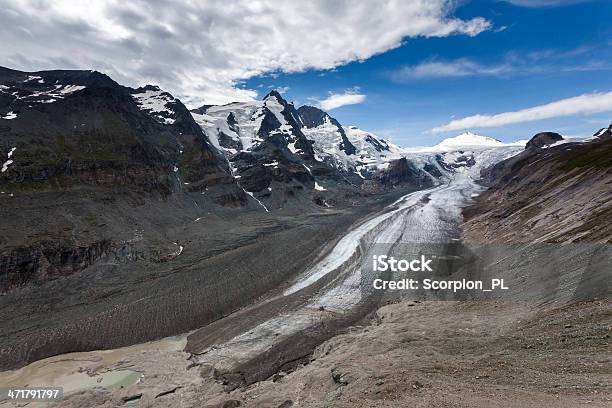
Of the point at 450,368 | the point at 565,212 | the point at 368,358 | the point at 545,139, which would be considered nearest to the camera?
the point at 450,368

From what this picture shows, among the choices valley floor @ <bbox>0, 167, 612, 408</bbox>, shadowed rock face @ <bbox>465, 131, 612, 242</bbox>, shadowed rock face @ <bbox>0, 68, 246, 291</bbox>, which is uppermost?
shadowed rock face @ <bbox>0, 68, 246, 291</bbox>

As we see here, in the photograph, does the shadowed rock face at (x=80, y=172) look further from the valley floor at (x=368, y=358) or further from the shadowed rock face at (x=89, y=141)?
the valley floor at (x=368, y=358)

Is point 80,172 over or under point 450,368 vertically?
over

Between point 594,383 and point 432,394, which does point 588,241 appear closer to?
point 594,383

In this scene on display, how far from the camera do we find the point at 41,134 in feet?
269

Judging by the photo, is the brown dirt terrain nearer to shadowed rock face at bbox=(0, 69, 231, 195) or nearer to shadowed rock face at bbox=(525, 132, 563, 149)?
shadowed rock face at bbox=(0, 69, 231, 195)

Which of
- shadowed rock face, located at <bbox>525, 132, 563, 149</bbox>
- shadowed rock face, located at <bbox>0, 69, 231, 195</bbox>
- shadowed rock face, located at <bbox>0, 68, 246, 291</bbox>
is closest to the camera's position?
shadowed rock face, located at <bbox>0, 68, 246, 291</bbox>

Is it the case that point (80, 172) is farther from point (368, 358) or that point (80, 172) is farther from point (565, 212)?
point (565, 212)

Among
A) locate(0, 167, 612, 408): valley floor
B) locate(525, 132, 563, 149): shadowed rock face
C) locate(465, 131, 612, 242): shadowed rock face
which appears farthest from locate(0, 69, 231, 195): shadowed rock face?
locate(525, 132, 563, 149): shadowed rock face

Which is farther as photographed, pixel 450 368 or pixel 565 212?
pixel 565 212

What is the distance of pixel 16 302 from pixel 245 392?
36810mm

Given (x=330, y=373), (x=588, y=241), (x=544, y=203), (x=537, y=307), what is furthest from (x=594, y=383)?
(x=544, y=203)

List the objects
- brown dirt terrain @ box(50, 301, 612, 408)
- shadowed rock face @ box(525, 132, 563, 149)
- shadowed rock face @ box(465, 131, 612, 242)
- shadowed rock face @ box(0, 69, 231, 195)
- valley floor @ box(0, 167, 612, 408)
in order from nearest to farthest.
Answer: brown dirt terrain @ box(50, 301, 612, 408) → valley floor @ box(0, 167, 612, 408) → shadowed rock face @ box(465, 131, 612, 242) → shadowed rock face @ box(0, 69, 231, 195) → shadowed rock face @ box(525, 132, 563, 149)

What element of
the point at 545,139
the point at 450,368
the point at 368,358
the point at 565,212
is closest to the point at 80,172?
the point at 368,358
